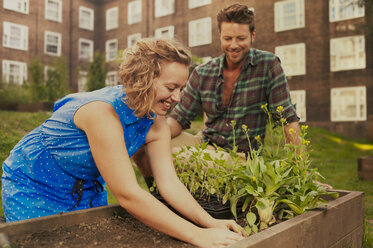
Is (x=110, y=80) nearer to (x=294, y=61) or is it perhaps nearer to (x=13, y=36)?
(x=294, y=61)

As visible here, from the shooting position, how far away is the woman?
1.18 m

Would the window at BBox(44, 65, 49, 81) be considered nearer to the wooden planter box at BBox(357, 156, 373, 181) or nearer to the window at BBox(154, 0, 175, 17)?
the window at BBox(154, 0, 175, 17)

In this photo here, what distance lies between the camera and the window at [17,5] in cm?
315

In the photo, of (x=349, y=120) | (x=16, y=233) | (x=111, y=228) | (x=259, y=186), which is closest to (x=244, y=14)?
(x=259, y=186)

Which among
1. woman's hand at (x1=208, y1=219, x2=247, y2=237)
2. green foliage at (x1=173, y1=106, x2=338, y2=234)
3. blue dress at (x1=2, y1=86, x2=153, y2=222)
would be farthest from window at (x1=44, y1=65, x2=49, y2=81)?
woman's hand at (x1=208, y1=219, x2=247, y2=237)

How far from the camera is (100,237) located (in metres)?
1.25

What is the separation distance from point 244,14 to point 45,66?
20.8ft

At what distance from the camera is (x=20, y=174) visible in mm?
1472

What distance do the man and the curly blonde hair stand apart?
104cm

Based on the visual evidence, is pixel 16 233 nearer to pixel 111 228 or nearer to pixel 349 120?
pixel 111 228

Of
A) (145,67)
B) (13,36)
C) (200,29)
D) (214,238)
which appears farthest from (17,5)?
(200,29)

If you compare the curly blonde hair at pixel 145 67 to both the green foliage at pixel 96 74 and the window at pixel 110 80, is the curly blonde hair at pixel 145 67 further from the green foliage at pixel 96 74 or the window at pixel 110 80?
the window at pixel 110 80

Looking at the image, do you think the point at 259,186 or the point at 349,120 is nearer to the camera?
the point at 259,186

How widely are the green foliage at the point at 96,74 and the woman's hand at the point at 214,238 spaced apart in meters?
9.47
